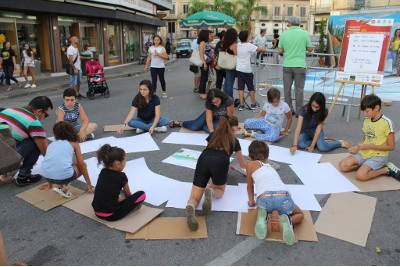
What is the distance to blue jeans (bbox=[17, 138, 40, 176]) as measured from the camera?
12.8ft

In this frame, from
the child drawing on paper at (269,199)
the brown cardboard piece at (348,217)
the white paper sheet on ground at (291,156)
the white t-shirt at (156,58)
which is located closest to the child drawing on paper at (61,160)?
the child drawing on paper at (269,199)

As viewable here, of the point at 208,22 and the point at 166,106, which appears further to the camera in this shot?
the point at 208,22

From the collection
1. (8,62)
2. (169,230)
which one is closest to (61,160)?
(169,230)

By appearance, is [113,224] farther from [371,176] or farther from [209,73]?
[209,73]

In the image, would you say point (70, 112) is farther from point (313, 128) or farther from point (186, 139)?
point (313, 128)

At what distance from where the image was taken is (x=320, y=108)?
16.0 feet

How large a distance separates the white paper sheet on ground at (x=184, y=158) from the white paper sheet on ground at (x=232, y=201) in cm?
85

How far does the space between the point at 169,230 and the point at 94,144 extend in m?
2.87

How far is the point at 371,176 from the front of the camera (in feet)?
13.0

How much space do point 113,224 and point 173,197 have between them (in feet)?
2.48

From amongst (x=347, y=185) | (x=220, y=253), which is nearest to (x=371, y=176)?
(x=347, y=185)

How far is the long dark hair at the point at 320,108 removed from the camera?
4825 mm

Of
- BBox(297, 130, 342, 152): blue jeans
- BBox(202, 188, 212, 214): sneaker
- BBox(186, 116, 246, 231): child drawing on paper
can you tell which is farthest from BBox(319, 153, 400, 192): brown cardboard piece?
BBox(202, 188, 212, 214): sneaker

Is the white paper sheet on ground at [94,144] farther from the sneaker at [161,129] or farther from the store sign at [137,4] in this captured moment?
the store sign at [137,4]
